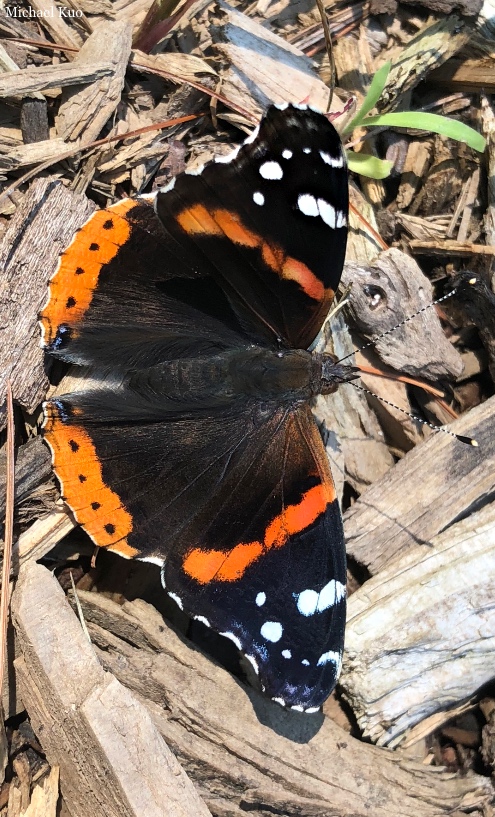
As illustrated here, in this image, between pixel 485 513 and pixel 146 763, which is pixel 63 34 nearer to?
pixel 485 513

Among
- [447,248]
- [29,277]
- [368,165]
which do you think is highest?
[368,165]

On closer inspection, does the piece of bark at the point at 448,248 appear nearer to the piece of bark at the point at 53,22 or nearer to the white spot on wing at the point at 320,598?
the white spot on wing at the point at 320,598

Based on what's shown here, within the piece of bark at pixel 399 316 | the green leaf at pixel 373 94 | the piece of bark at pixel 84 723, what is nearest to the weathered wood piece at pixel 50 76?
the green leaf at pixel 373 94

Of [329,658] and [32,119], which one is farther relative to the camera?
[32,119]

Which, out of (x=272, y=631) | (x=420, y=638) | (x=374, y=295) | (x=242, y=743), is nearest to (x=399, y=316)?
(x=374, y=295)

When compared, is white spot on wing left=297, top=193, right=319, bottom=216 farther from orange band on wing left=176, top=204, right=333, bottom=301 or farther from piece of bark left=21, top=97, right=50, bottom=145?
piece of bark left=21, top=97, right=50, bottom=145

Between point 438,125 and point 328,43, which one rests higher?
point 328,43

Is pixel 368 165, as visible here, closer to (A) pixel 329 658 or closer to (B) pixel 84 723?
(A) pixel 329 658

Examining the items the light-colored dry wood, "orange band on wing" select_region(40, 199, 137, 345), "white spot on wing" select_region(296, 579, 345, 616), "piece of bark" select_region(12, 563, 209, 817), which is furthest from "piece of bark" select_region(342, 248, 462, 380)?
"piece of bark" select_region(12, 563, 209, 817)
